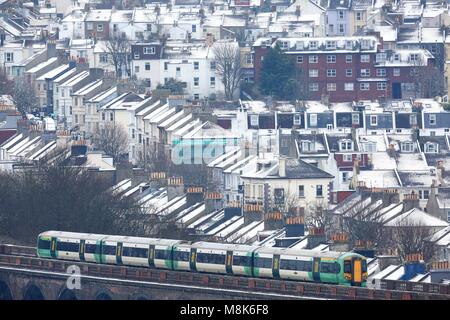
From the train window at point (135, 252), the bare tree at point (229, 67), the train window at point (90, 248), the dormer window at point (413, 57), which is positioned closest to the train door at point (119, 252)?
the train window at point (135, 252)

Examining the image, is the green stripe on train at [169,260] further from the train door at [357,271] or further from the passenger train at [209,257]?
the train door at [357,271]

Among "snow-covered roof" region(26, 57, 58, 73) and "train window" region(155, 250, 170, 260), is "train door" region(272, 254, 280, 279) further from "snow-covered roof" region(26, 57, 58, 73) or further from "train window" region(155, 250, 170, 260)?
"snow-covered roof" region(26, 57, 58, 73)

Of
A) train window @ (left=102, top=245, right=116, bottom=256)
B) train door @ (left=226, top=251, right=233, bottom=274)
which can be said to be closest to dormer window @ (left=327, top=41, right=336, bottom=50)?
train window @ (left=102, top=245, right=116, bottom=256)

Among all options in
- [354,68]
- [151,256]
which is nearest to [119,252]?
[151,256]

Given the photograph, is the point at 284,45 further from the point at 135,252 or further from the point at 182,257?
the point at 182,257
